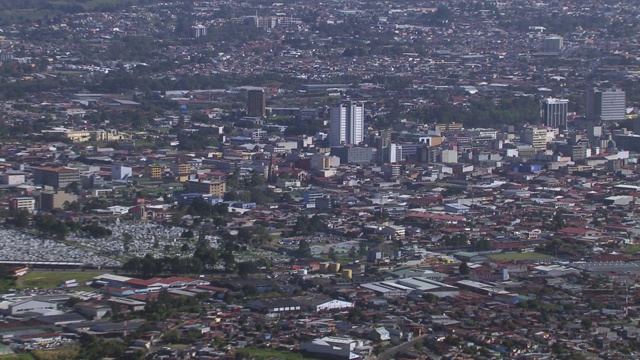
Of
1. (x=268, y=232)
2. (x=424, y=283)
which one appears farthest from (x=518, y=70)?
(x=424, y=283)

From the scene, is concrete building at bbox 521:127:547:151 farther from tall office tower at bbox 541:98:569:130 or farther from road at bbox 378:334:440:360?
road at bbox 378:334:440:360

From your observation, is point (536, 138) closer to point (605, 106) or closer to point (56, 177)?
point (605, 106)

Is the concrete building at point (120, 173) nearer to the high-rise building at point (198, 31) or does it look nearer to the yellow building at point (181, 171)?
the yellow building at point (181, 171)

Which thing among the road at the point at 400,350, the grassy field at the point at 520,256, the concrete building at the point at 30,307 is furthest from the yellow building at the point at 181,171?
the road at the point at 400,350

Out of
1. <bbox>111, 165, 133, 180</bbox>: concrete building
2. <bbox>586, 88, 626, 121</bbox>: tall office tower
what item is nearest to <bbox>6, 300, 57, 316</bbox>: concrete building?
<bbox>111, 165, 133, 180</bbox>: concrete building

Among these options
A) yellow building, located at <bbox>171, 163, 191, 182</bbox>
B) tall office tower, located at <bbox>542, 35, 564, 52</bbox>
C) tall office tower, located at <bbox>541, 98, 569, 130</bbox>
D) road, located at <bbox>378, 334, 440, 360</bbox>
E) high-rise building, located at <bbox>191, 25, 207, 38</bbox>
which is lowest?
road, located at <bbox>378, 334, 440, 360</bbox>

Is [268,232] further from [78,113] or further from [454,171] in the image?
[78,113]
